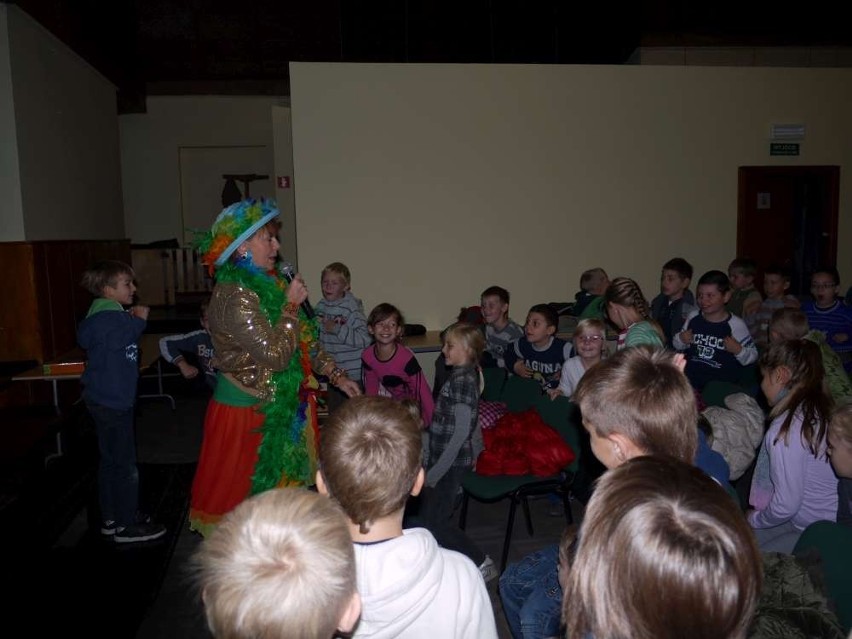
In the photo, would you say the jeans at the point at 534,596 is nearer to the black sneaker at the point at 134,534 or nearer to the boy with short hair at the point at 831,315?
the black sneaker at the point at 134,534

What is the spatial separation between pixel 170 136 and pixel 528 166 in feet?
23.8

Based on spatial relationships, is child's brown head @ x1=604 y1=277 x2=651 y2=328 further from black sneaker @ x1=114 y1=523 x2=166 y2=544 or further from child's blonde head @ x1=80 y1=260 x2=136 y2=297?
black sneaker @ x1=114 y1=523 x2=166 y2=544

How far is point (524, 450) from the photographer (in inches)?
135

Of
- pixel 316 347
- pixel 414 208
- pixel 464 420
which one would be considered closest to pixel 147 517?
pixel 316 347

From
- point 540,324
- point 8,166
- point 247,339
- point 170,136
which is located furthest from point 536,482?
point 170,136

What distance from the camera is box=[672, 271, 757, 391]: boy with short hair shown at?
4270mm

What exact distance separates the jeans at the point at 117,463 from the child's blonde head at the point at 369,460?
7.76 feet

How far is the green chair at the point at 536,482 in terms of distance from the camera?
3.32 meters

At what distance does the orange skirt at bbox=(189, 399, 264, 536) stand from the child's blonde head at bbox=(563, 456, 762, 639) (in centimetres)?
207

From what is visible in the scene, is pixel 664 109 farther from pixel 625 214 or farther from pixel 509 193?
pixel 509 193

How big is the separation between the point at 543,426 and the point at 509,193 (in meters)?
3.96

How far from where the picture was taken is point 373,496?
1550mm

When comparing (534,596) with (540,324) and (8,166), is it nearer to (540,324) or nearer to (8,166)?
(540,324)

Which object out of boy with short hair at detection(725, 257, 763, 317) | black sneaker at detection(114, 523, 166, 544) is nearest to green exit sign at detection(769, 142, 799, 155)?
boy with short hair at detection(725, 257, 763, 317)
